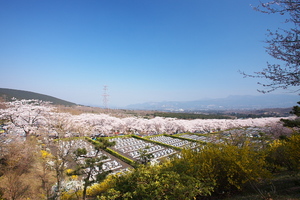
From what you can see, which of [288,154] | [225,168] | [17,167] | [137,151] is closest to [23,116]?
[17,167]

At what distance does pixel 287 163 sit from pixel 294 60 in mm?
6483

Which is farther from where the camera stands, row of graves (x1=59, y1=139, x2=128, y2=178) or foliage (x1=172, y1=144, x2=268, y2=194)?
row of graves (x1=59, y1=139, x2=128, y2=178)

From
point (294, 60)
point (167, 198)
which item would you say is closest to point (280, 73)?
point (294, 60)

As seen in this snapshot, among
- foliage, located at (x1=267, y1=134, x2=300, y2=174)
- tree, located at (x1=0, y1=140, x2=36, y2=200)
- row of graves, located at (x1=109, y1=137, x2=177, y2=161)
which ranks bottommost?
row of graves, located at (x1=109, y1=137, x2=177, y2=161)

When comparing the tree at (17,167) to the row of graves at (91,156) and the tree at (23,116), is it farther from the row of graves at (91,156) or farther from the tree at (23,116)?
the tree at (23,116)

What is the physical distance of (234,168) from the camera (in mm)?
4902

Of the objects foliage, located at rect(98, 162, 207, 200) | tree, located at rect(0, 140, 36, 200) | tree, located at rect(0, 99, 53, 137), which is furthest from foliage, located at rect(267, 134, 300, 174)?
tree, located at rect(0, 99, 53, 137)

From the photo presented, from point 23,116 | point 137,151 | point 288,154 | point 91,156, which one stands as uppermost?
point 23,116

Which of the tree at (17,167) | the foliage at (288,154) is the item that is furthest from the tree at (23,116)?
the foliage at (288,154)

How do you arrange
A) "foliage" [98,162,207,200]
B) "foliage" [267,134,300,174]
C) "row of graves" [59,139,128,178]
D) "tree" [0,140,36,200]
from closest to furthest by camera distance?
"foliage" [98,162,207,200], "foliage" [267,134,300,174], "row of graves" [59,139,128,178], "tree" [0,140,36,200]

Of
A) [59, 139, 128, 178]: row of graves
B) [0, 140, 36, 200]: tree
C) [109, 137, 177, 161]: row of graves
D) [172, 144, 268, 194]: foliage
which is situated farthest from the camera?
[109, 137, 177, 161]: row of graves

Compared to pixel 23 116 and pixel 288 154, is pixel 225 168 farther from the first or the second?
pixel 23 116

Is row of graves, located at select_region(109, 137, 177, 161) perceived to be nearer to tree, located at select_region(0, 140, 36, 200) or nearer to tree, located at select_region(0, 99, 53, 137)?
tree, located at select_region(0, 140, 36, 200)

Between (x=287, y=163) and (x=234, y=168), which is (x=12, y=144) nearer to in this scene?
(x=234, y=168)
